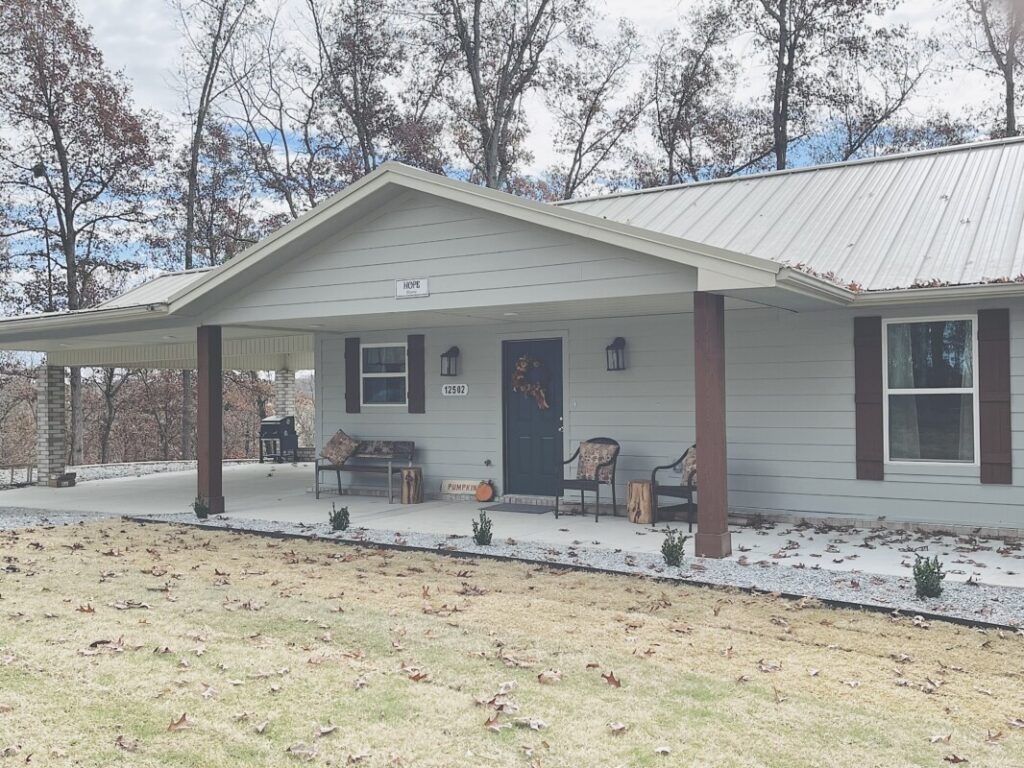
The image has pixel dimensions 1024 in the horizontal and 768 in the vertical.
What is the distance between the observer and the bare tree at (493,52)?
21.4m

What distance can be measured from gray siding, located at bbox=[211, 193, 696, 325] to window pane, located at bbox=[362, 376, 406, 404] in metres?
2.30

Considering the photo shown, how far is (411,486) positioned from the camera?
428 inches

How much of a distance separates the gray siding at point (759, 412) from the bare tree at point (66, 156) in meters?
13.4

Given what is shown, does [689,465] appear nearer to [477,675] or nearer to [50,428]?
[477,675]

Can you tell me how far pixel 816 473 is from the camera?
28.7ft

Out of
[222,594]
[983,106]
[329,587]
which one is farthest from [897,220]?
[983,106]

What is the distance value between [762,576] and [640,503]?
8.95 ft

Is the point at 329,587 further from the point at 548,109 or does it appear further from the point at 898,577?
the point at 548,109

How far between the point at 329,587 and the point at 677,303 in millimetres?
4425

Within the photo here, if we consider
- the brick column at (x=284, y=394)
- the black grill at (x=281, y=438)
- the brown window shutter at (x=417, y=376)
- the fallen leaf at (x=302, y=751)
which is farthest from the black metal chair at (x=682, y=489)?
the brick column at (x=284, y=394)

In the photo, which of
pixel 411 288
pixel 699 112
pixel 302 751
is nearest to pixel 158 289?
pixel 411 288

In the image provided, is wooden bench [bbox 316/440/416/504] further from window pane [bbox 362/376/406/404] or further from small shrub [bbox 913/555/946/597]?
small shrub [bbox 913/555/946/597]

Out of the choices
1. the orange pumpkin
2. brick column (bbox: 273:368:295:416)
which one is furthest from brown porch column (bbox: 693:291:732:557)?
brick column (bbox: 273:368:295:416)

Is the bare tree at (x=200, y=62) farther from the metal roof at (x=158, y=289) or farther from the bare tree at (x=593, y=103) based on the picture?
the bare tree at (x=593, y=103)
